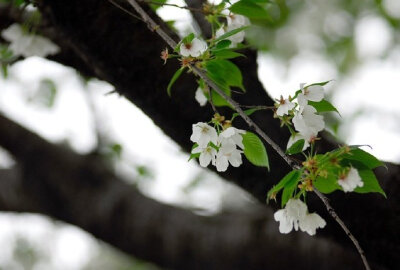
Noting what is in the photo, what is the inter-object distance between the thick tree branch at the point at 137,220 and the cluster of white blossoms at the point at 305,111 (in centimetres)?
84

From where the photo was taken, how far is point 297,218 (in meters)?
0.86

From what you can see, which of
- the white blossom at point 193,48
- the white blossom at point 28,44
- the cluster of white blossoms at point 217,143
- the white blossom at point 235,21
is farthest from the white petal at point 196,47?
the white blossom at point 28,44

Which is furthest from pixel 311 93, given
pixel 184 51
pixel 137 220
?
pixel 137 220

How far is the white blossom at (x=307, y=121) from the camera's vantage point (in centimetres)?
80

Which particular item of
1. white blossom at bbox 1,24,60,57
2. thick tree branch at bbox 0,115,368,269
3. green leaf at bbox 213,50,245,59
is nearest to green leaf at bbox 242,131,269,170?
green leaf at bbox 213,50,245,59

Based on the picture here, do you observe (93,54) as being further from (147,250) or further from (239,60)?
(147,250)

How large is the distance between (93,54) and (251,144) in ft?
1.63

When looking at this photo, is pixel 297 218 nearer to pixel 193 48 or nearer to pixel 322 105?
pixel 322 105

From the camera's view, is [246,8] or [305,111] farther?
[246,8]

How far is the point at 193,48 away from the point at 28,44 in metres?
0.66

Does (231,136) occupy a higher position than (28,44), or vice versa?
(28,44)

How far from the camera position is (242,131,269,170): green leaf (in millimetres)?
856

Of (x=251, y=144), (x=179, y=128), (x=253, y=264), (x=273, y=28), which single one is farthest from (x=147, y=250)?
(x=273, y=28)

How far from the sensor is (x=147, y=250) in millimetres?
1847
